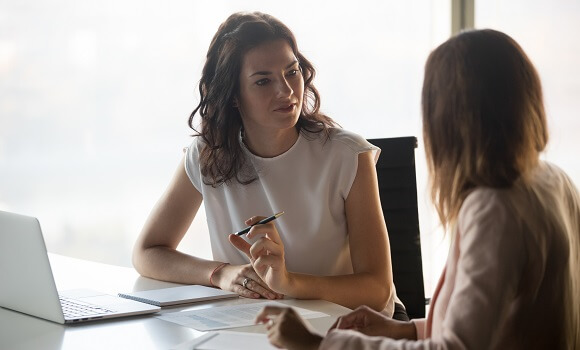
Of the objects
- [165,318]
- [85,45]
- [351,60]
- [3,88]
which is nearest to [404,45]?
[351,60]

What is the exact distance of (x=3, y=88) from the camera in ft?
12.4

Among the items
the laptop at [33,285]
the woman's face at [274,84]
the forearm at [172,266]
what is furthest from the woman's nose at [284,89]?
the laptop at [33,285]

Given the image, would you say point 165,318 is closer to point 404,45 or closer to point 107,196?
point 107,196

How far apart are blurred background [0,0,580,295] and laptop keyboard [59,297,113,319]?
6.73 ft

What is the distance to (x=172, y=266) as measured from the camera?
232 cm

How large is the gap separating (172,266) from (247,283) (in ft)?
1.14

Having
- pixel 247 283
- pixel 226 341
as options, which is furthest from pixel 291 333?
pixel 247 283

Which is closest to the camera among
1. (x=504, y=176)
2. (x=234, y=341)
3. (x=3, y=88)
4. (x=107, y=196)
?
(x=504, y=176)

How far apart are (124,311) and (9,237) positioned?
307 millimetres

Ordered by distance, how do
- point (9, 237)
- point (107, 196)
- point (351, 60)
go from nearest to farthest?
1. point (9, 237)
2. point (107, 196)
3. point (351, 60)

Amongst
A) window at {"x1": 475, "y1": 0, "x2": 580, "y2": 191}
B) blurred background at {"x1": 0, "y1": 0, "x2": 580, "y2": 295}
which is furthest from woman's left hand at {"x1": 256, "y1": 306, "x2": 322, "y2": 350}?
window at {"x1": 475, "y1": 0, "x2": 580, "y2": 191}

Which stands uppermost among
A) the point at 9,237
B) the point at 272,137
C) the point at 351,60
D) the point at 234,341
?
the point at 351,60

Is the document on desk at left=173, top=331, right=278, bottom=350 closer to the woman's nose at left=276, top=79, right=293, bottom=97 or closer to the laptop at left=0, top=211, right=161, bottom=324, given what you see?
the laptop at left=0, top=211, right=161, bottom=324

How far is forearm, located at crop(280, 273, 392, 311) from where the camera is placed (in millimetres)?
2018
